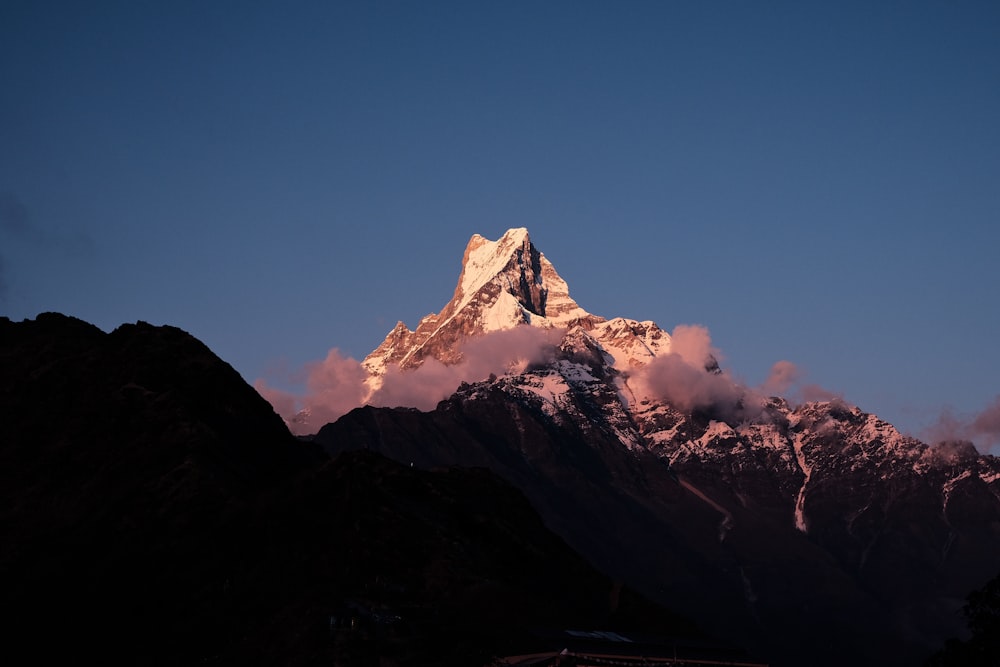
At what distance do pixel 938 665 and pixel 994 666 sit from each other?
4465mm

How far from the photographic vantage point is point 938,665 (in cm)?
13175

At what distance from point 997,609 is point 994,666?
5.19 meters

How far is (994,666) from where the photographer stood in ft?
427

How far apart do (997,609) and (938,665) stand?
697 centimetres

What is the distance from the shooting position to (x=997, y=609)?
5231 inches
